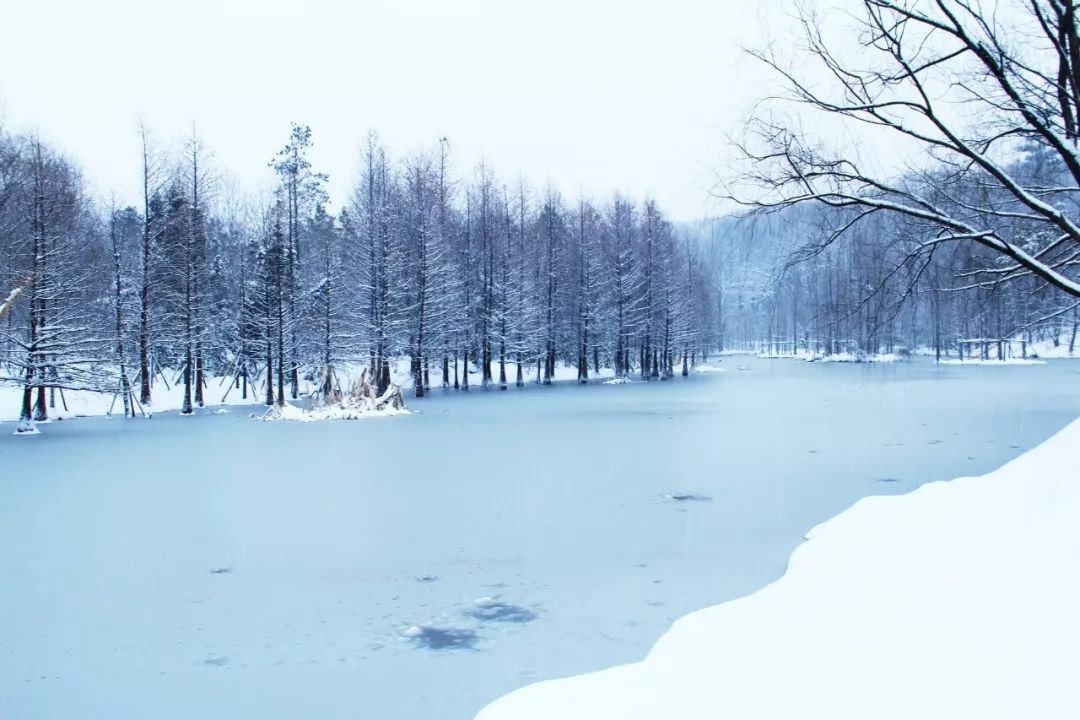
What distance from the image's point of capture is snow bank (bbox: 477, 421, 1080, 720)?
297 centimetres

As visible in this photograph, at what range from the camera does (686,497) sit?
1135 centimetres

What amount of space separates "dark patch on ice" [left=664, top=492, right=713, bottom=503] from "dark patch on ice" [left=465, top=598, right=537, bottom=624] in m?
4.96

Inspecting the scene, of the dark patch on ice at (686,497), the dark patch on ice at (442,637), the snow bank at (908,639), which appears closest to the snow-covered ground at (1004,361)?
the dark patch on ice at (686,497)

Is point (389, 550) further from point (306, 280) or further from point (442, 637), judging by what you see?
point (306, 280)

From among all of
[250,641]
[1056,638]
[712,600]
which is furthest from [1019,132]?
[250,641]

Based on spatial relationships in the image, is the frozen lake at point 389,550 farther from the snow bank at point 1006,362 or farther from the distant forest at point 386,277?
the snow bank at point 1006,362

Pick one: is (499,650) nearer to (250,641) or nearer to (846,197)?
(250,641)

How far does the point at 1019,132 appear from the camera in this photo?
7.12m

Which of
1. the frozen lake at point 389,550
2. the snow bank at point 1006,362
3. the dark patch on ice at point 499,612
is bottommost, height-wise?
the dark patch on ice at point 499,612

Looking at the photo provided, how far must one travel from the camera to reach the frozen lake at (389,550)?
5309 millimetres

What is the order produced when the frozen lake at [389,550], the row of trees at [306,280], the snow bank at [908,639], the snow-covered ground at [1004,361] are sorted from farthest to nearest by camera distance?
the snow-covered ground at [1004,361], the row of trees at [306,280], the frozen lake at [389,550], the snow bank at [908,639]

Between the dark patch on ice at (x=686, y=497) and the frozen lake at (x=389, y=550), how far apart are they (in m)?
0.06

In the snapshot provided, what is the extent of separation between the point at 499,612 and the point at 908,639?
12.3ft

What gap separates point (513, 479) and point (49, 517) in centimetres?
704
